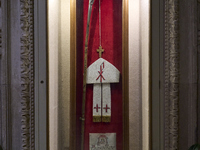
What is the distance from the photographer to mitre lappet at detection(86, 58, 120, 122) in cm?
131

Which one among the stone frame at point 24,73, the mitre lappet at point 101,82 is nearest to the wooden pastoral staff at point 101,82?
the mitre lappet at point 101,82

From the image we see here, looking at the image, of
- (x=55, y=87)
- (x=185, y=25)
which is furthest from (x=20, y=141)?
(x=185, y=25)

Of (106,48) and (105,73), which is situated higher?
(106,48)

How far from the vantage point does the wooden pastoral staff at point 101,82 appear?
1311 millimetres

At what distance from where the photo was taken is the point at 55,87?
124 centimetres

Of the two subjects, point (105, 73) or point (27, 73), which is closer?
point (27, 73)

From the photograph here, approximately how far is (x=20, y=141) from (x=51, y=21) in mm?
838

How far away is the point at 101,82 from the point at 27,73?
0.53m

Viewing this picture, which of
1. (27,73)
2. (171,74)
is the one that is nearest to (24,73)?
(27,73)

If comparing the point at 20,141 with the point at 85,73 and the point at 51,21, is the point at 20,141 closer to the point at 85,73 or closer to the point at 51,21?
the point at 85,73

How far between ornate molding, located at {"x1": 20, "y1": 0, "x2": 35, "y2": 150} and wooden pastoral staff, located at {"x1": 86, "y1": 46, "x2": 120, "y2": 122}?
0.42 meters

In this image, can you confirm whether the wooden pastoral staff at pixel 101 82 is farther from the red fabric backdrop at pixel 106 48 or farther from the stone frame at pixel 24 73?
the stone frame at pixel 24 73

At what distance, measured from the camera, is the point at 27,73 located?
1128 millimetres

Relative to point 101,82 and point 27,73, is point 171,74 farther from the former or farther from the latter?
point 27,73
